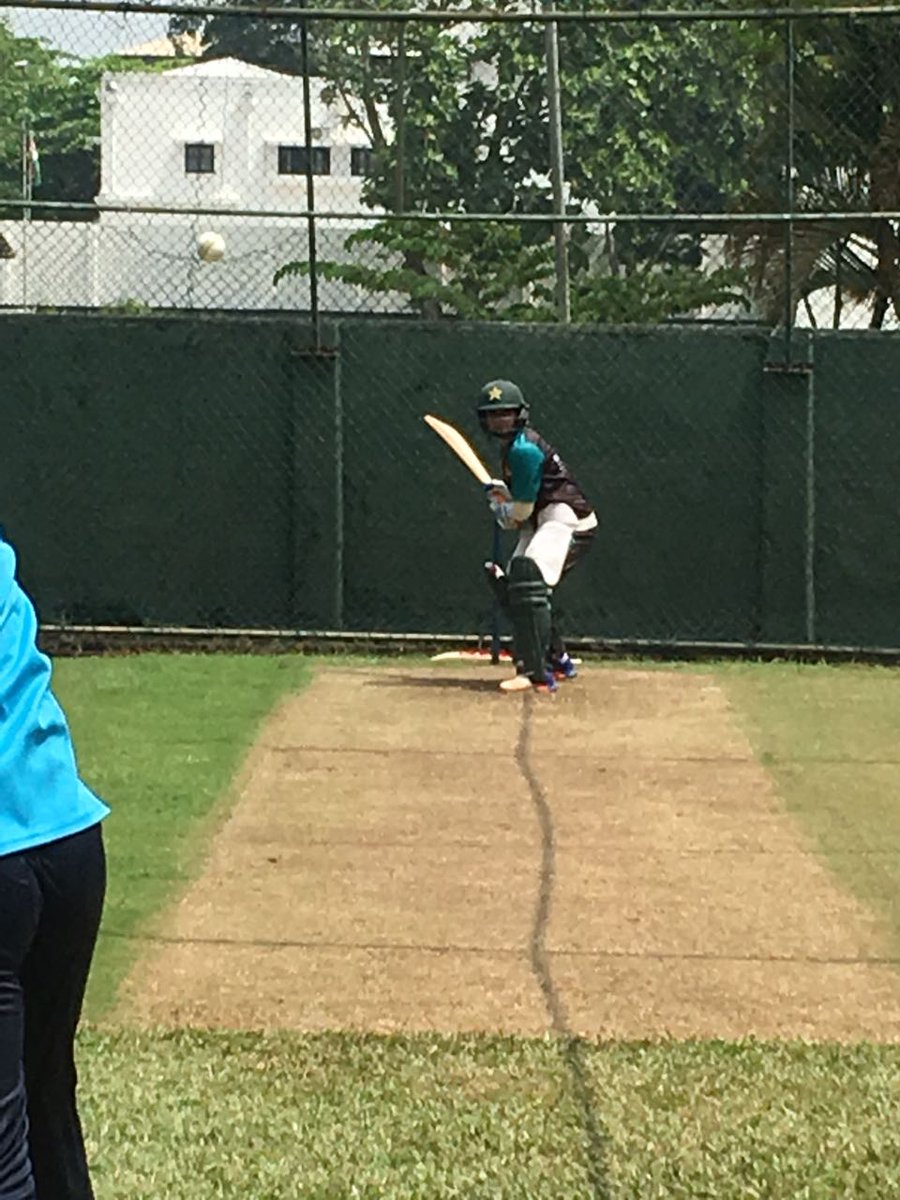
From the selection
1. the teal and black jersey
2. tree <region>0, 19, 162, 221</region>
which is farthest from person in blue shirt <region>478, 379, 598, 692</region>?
tree <region>0, 19, 162, 221</region>

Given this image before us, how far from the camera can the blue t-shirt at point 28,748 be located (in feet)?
11.2

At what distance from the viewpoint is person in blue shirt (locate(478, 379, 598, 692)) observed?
40.7ft

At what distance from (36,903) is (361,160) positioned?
12672 millimetres

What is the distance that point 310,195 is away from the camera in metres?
13.8

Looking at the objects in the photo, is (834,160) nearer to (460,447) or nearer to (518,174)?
(518,174)

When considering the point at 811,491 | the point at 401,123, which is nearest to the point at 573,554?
the point at 811,491

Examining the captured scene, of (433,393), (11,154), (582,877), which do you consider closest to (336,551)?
(433,393)

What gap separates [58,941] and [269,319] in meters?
10.8

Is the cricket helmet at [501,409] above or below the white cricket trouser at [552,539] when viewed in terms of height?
above

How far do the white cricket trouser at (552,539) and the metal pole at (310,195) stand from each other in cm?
210

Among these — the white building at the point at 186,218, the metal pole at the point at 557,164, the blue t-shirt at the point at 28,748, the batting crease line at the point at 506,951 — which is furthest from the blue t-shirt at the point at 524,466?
the blue t-shirt at the point at 28,748

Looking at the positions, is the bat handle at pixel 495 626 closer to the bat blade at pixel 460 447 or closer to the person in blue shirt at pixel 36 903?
the bat blade at pixel 460 447

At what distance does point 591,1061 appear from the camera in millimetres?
5629

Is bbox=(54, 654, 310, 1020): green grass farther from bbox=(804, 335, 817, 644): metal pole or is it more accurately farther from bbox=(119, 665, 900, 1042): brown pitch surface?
bbox=(804, 335, 817, 644): metal pole
